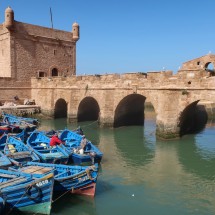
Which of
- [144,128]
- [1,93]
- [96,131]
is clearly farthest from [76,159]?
[1,93]

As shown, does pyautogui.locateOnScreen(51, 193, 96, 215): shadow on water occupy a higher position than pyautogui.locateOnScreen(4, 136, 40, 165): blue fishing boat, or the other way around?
pyautogui.locateOnScreen(4, 136, 40, 165): blue fishing boat

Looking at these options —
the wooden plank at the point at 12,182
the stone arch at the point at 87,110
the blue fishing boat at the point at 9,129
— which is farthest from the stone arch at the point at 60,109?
the wooden plank at the point at 12,182

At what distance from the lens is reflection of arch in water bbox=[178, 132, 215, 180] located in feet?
41.2

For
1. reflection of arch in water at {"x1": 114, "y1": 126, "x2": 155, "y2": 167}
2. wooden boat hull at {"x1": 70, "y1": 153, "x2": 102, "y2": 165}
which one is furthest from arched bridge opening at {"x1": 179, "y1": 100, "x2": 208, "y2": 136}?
wooden boat hull at {"x1": 70, "y1": 153, "x2": 102, "y2": 165}

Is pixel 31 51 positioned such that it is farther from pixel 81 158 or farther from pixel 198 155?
pixel 198 155

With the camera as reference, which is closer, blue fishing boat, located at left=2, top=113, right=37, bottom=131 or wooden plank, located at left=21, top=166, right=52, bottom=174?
wooden plank, located at left=21, top=166, right=52, bottom=174

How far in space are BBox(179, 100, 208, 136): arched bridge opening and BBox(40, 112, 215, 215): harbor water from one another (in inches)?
40.4

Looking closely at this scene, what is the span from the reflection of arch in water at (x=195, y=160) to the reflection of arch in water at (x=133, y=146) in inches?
67.3

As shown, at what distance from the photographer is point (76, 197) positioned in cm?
938

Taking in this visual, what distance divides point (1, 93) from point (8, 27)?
6624 mm

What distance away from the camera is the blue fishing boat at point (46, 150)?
11.9 m

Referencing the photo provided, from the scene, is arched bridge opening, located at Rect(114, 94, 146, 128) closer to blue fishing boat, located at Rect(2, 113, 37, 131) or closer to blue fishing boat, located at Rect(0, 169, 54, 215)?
blue fishing boat, located at Rect(2, 113, 37, 131)

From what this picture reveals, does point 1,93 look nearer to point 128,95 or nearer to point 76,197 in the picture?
point 128,95

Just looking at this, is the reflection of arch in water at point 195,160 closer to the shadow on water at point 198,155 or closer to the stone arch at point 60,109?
the shadow on water at point 198,155
